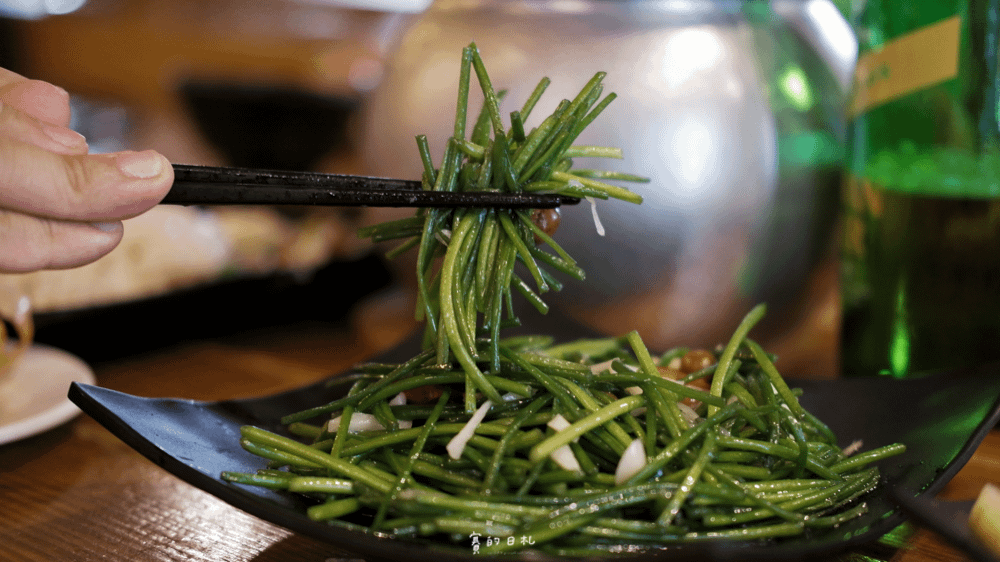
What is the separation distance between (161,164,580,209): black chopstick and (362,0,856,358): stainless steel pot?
49cm

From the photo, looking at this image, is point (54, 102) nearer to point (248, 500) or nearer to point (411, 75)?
point (248, 500)

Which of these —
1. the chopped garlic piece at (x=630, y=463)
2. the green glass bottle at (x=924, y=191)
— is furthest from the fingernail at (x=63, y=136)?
the green glass bottle at (x=924, y=191)

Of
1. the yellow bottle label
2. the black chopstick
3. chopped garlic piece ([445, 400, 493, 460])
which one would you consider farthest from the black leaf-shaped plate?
the yellow bottle label

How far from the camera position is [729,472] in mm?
839

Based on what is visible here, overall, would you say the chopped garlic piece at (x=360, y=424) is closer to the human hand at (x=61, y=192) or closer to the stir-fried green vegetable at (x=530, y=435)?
the stir-fried green vegetable at (x=530, y=435)

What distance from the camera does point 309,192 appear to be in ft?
2.73

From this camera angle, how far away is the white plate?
1.16 meters

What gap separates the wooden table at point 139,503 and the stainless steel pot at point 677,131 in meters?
0.55

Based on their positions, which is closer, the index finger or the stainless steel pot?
the index finger

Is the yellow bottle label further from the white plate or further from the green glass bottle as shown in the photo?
the white plate

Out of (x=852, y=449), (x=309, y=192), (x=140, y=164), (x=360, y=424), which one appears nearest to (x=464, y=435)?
(x=360, y=424)

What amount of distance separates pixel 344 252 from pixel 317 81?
9.63ft

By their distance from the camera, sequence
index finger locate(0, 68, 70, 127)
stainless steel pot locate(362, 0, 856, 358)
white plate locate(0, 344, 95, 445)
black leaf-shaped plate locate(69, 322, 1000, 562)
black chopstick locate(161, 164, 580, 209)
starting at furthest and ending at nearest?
stainless steel pot locate(362, 0, 856, 358), white plate locate(0, 344, 95, 445), index finger locate(0, 68, 70, 127), black chopstick locate(161, 164, 580, 209), black leaf-shaped plate locate(69, 322, 1000, 562)

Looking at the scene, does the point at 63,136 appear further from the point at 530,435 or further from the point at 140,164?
the point at 530,435
